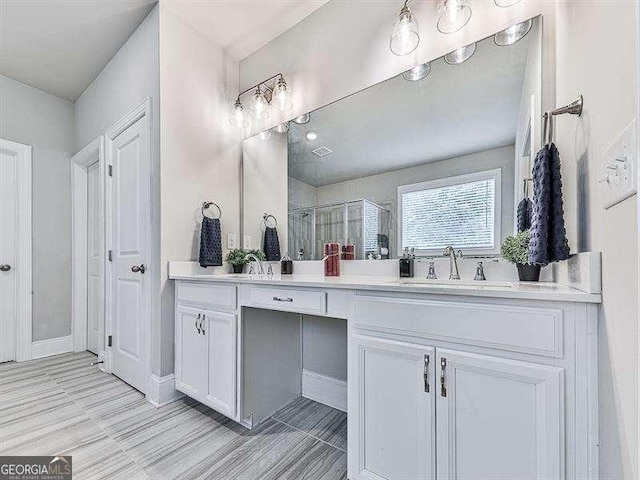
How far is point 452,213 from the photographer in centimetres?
156

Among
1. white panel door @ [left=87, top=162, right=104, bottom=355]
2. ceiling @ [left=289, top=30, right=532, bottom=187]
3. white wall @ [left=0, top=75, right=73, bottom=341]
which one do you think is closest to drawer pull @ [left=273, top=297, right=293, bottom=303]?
ceiling @ [left=289, top=30, right=532, bottom=187]

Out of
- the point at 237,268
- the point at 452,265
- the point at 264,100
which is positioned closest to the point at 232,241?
the point at 237,268

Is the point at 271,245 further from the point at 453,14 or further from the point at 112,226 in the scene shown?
the point at 453,14

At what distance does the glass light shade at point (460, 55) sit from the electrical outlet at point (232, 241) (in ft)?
5.84

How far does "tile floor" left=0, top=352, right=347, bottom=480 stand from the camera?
4.56ft

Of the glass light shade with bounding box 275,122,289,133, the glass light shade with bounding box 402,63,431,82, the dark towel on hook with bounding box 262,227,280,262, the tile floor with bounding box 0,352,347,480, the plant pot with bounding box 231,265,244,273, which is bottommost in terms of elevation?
the tile floor with bounding box 0,352,347,480

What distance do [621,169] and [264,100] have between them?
2.14m

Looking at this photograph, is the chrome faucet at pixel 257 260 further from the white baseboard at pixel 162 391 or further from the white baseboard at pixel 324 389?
the white baseboard at pixel 162 391

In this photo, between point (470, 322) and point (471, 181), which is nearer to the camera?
point (470, 322)

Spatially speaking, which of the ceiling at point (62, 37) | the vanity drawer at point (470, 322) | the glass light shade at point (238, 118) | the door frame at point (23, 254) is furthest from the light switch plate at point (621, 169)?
the door frame at point (23, 254)

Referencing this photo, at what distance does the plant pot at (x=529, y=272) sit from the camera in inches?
49.6

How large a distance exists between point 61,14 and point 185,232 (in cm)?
169

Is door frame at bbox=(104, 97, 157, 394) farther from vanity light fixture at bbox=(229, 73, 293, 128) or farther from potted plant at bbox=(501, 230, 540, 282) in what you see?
potted plant at bbox=(501, 230, 540, 282)

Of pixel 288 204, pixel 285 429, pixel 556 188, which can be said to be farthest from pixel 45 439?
pixel 556 188
